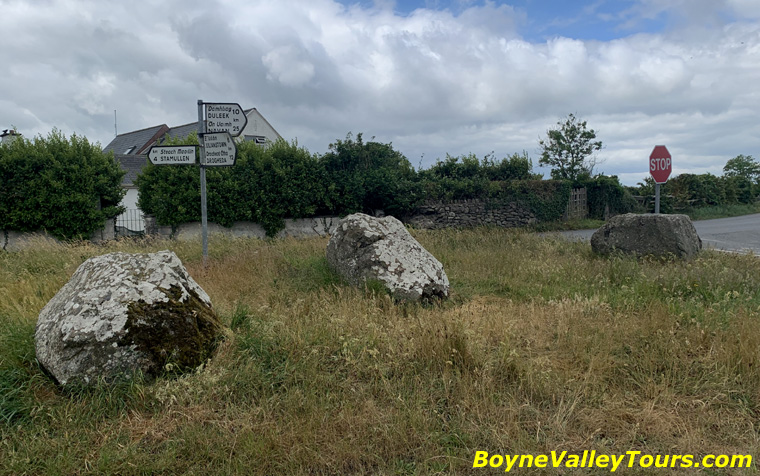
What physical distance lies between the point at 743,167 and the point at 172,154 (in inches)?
1938

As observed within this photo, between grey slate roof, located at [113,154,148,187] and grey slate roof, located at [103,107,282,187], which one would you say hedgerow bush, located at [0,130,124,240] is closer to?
grey slate roof, located at [113,154,148,187]

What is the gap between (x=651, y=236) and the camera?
28.2 feet

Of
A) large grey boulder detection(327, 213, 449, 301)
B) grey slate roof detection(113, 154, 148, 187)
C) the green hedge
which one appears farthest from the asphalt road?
grey slate roof detection(113, 154, 148, 187)

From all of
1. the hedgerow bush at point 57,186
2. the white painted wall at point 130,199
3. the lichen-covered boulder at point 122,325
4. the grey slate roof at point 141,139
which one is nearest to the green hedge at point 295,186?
the hedgerow bush at point 57,186

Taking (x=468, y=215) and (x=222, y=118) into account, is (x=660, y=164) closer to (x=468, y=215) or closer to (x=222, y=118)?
(x=468, y=215)

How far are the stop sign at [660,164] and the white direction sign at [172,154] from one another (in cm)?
1031

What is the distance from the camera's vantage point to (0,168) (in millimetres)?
11344

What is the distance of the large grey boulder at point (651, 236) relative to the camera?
8375 millimetres

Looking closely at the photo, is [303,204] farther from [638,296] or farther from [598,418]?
[598,418]

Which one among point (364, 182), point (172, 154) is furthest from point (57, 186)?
point (364, 182)

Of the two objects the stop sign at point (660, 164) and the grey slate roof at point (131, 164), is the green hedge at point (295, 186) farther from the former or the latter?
the grey slate roof at point (131, 164)

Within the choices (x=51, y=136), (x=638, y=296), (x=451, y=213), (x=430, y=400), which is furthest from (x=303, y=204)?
(x=430, y=400)

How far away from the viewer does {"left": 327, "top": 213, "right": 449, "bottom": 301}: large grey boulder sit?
5.52 meters

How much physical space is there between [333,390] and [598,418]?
6.32ft
